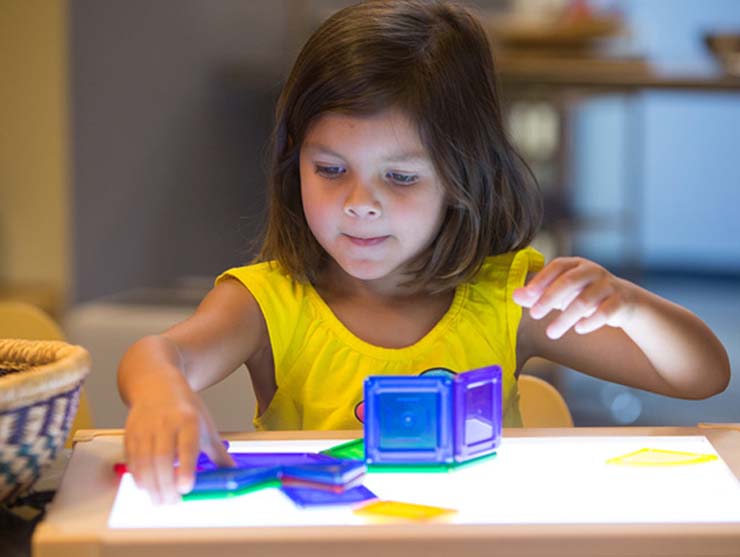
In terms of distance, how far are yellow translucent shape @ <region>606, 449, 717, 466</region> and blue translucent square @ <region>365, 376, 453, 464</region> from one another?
12 centimetres

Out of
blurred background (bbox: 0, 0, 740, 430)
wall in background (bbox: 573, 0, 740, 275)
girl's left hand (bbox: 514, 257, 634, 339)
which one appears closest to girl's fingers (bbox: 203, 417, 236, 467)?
girl's left hand (bbox: 514, 257, 634, 339)

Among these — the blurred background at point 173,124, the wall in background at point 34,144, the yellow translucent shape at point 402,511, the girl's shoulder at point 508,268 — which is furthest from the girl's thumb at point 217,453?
the wall in background at point 34,144

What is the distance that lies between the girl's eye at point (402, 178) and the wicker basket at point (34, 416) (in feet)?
1.23

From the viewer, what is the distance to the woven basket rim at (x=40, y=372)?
0.68m

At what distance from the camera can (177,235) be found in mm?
3479

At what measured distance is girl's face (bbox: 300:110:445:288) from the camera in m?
1.04

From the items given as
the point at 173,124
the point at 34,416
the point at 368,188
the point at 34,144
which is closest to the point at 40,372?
the point at 34,416

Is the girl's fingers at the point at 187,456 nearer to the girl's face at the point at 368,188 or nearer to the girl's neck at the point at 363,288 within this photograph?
the girl's face at the point at 368,188

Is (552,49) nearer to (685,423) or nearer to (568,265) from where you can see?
(685,423)

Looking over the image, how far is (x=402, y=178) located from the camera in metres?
1.07

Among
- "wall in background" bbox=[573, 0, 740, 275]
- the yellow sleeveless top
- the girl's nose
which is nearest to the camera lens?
the girl's nose

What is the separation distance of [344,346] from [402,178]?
0.19 meters

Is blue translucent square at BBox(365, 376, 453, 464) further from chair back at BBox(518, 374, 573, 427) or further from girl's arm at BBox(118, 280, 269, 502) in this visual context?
chair back at BBox(518, 374, 573, 427)

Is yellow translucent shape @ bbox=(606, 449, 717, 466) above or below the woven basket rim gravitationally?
below
